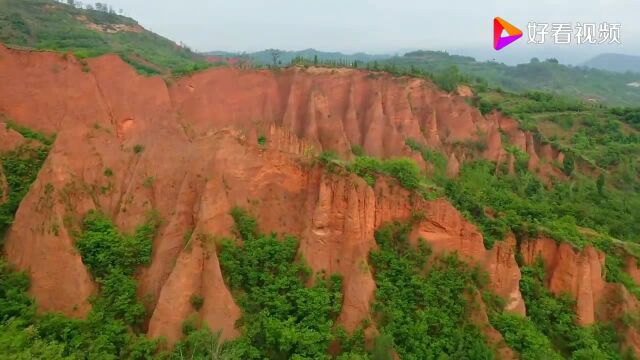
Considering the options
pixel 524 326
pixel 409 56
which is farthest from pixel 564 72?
pixel 524 326

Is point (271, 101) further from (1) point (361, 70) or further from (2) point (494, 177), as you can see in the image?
(2) point (494, 177)

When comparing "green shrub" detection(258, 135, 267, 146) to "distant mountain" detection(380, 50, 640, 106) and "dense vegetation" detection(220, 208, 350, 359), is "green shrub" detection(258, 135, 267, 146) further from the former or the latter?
"distant mountain" detection(380, 50, 640, 106)

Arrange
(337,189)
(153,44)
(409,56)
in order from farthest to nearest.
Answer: (409,56) < (153,44) < (337,189)

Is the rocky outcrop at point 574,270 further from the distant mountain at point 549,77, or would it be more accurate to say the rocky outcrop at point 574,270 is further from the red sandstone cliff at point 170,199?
the distant mountain at point 549,77

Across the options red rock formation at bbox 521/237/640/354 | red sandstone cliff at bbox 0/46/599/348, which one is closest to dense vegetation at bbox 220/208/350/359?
red sandstone cliff at bbox 0/46/599/348

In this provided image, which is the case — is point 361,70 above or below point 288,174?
above

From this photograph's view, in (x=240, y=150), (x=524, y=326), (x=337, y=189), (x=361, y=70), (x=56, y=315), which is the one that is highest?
(x=361, y=70)

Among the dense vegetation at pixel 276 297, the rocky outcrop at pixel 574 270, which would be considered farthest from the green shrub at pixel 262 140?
the rocky outcrop at pixel 574 270
